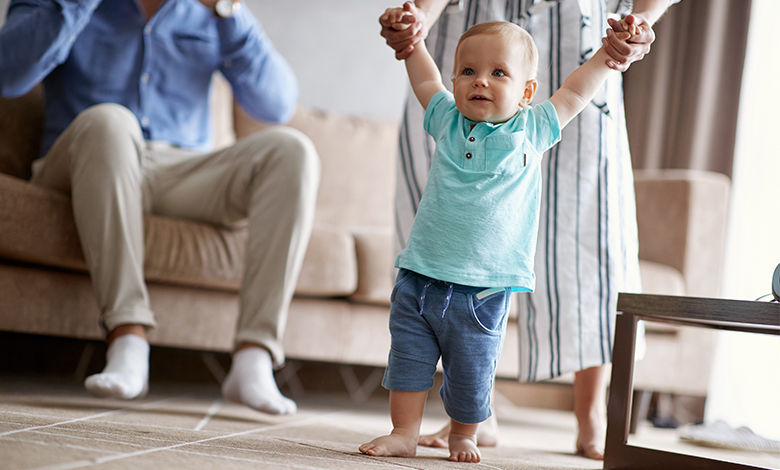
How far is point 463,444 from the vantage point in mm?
933

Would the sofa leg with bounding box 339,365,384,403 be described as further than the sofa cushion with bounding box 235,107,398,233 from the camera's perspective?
Yes

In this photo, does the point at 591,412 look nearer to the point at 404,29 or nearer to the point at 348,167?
the point at 404,29

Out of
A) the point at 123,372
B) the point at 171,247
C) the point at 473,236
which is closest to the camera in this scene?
the point at 473,236

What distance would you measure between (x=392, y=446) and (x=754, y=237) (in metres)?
1.76

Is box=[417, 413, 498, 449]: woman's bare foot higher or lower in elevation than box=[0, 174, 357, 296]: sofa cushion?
lower

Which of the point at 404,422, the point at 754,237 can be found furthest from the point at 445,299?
the point at 754,237

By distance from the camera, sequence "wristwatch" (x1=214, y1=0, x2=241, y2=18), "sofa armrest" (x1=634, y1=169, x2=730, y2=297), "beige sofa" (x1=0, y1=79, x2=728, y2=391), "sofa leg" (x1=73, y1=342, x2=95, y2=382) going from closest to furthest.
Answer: "beige sofa" (x1=0, y1=79, x2=728, y2=391) < "wristwatch" (x1=214, y1=0, x2=241, y2=18) < "sofa armrest" (x1=634, y1=169, x2=730, y2=297) < "sofa leg" (x1=73, y1=342, x2=95, y2=382)

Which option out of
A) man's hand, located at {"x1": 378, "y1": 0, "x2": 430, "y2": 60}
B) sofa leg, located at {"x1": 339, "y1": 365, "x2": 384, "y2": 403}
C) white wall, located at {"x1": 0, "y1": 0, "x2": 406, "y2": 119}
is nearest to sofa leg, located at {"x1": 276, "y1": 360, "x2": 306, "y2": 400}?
sofa leg, located at {"x1": 339, "y1": 365, "x2": 384, "y2": 403}

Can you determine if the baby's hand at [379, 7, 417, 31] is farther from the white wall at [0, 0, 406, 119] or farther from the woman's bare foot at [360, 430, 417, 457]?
the white wall at [0, 0, 406, 119]

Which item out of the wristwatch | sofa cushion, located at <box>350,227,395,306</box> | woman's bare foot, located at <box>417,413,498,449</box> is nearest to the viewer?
woman's bare foot, located at <box>417,413,498,449</box>

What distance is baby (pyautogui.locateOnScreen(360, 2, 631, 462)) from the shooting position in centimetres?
89

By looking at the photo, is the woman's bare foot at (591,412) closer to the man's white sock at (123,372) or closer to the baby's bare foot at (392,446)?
the baby's bare foot at (392,446)

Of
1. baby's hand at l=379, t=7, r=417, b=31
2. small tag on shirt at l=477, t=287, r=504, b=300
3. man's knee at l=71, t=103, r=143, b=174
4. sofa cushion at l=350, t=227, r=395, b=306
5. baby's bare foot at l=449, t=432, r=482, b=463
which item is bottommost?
baby's bare foot at l=449, t=432, r=482, b=463

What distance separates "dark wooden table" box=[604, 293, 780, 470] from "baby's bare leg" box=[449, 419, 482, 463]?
7.2 inches
